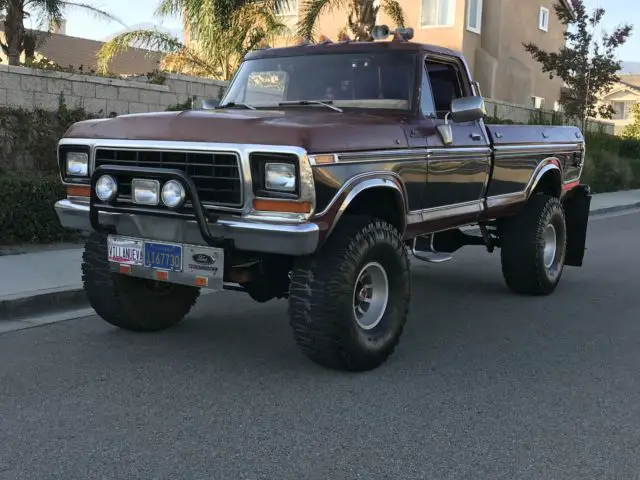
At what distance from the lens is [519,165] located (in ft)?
23.3

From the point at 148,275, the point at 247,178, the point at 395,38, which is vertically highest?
the point at 395,38

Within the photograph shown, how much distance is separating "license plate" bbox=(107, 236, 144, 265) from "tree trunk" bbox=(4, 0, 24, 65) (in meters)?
10.5

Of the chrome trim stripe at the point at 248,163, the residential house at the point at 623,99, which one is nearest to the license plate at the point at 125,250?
the chrome trim stripe at the point at 248,163

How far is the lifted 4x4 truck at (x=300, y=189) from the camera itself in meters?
4.47

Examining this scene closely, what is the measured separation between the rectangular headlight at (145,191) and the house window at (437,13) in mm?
22627

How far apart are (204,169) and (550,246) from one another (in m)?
4.43

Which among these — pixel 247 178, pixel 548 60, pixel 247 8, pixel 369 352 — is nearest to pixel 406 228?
pixel 369 352

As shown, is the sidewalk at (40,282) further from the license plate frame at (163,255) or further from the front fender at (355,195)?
the front fender at (355,195)

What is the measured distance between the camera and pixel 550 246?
7863 mm

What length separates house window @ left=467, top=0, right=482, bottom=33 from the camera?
25906mm

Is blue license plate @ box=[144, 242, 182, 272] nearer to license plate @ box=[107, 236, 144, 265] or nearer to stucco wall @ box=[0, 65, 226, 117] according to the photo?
license plate @ box=[107, 236, 144, 265]

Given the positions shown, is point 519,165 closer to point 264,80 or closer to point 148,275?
point 264,80

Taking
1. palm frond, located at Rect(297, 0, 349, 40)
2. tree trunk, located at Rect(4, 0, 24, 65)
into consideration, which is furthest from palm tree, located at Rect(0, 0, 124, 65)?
palm frond, located at Rect(297, 0, 349, 40)

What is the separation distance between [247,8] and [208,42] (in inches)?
48.1
